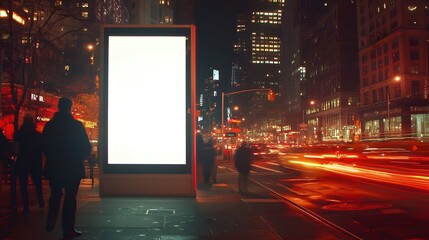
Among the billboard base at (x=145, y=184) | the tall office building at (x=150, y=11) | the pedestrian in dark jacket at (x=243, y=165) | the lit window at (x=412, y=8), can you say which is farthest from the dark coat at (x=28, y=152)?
the tall office building at (x=150, y=11)

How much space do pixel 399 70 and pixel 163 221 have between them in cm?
7788

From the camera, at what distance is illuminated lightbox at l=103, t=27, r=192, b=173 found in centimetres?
1080

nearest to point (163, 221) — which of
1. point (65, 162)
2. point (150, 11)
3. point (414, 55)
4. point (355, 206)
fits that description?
point (65, 162)

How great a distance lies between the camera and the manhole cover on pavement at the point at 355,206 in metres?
10.9

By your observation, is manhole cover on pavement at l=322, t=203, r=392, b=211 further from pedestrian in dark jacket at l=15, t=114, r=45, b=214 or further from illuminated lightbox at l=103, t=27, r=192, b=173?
pedestrian in dark jacket at l=15, t=114, r=45, b=214

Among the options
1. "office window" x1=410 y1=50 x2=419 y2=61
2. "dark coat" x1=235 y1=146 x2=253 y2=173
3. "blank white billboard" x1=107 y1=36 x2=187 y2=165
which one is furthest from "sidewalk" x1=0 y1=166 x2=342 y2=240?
"office window" x1=410 y1=50 x2=419 y2=61

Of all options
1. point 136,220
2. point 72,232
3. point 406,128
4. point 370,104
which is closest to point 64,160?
point 72,232

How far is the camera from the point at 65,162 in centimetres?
629

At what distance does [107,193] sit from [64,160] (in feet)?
16.0

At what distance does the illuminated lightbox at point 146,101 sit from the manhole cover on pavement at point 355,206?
3790mm

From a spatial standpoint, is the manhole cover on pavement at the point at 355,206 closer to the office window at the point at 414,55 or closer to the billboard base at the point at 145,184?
the billboard base at the point at 145,184

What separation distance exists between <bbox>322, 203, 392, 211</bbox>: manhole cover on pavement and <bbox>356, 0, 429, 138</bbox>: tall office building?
6180 centimetres

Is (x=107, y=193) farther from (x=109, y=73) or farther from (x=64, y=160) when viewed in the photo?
(x=64, y=160)

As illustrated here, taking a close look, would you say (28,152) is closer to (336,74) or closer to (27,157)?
(27,157)
